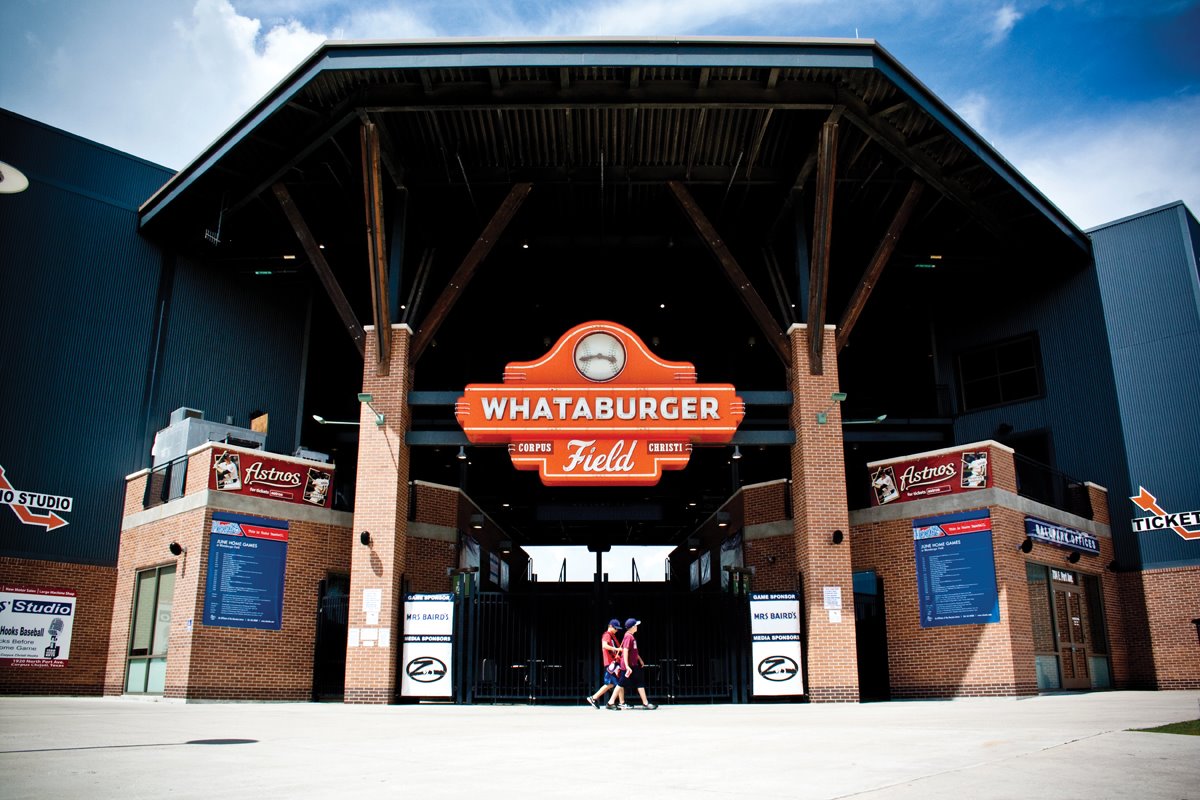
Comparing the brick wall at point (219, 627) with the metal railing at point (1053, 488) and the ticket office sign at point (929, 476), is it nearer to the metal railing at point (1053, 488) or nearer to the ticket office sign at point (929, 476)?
the ticket office sign at point (929, 476)

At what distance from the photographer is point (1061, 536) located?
23438mm

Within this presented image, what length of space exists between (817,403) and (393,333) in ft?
33.4

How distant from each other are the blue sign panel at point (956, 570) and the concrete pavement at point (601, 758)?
26.7 ft

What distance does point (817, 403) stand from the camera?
21.9 metres

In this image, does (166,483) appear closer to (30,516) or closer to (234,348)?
(30,516)

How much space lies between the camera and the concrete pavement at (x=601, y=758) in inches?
229

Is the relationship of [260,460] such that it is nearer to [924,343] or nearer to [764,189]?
[764,189]

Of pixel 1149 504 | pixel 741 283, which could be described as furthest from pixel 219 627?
pixel 1149 504

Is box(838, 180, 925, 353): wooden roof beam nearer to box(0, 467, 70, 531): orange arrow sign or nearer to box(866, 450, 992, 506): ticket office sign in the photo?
box(866, 450, 992, 506): ticket office sign

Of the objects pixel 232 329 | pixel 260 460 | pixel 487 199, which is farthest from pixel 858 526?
pixel 232 329

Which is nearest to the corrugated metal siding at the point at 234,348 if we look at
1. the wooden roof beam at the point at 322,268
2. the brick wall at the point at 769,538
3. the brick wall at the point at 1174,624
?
the wooden roof beam at the point at 322,268

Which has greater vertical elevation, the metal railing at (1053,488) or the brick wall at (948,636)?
the metal railing at (1053,488)

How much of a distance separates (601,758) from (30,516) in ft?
67.2

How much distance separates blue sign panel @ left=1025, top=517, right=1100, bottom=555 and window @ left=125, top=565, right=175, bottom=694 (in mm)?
20333
